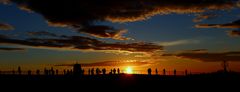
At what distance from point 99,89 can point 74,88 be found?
2.72 meters

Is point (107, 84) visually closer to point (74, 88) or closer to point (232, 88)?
point (74, 88)

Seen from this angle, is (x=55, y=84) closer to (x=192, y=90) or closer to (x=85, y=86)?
(x=85, y=86)

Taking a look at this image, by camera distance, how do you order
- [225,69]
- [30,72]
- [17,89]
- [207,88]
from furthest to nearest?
[225,69] < [30,72] < [207,88] < [17,89]

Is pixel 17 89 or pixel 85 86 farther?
pixel 85 86

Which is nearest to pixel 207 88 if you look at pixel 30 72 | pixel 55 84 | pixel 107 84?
pixel 107 84

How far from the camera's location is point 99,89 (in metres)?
36.3

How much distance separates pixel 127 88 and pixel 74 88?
5730mm

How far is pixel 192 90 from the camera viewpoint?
3672 centimetres

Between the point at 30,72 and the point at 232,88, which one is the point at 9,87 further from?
the point at 30,72

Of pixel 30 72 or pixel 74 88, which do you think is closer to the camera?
pixel 74 88

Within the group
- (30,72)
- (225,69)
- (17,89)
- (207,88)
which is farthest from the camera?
(225,69)

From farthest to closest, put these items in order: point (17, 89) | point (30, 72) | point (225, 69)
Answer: point (225, 69)
point (30, 72)
point (17, 89)

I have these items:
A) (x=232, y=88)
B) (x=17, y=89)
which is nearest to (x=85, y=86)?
(x=17, y=89)

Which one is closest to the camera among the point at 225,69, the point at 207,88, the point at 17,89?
the point at 17,89
